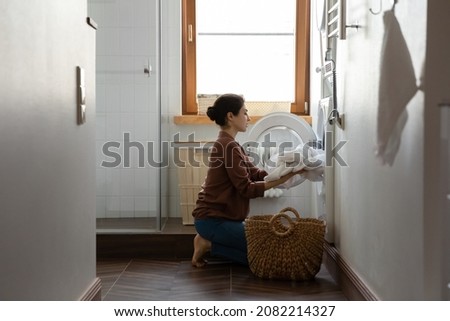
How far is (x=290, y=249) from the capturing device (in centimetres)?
365

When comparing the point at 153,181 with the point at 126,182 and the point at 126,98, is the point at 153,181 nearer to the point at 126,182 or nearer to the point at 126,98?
the point at 126,182

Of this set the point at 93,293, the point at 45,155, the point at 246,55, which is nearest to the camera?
the point at 45,155

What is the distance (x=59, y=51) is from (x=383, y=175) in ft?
4.00

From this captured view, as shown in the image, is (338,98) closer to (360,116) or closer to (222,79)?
(360,116)

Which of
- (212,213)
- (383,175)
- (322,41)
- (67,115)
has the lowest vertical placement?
(212,213)

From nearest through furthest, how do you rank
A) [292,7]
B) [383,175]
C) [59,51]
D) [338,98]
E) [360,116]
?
[59,51] < [383,175] < [360,116] < [338,98] < [292,7]

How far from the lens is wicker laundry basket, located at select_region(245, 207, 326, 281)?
11.9ft

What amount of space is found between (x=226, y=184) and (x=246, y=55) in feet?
4.78

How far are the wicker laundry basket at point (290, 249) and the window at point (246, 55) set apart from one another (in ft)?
5.51

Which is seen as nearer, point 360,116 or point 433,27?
point 433,27

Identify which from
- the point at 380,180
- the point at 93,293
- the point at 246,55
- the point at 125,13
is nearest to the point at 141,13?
the point at 125,13

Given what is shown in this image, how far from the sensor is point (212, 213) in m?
4.05

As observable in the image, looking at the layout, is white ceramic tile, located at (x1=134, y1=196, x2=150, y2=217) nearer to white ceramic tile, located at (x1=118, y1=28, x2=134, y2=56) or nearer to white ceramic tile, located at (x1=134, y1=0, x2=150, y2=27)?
white ceramic tile, located at (x1=118, y1=28, x2=134, y2=56)
